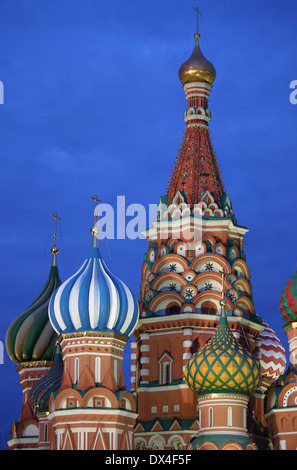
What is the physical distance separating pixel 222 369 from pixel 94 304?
3.75 meters

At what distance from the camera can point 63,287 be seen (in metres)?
33.6

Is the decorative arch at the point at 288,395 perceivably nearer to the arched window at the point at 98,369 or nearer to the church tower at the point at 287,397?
the church tower at the point at 287,397

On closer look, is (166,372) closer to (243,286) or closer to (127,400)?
(127,400)

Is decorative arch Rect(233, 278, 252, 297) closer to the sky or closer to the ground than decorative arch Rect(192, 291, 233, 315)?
closer to the sky

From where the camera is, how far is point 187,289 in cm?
3616

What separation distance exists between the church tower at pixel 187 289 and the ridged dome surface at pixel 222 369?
2.24 meters

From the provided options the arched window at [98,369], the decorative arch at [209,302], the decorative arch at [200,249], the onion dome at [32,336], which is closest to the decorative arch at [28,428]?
the onion dome at [32,336]

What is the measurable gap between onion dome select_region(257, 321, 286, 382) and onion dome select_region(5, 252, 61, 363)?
21.5 ft

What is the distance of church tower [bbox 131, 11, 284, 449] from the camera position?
35.2 meters

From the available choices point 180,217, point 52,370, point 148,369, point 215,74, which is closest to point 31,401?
point 52,370

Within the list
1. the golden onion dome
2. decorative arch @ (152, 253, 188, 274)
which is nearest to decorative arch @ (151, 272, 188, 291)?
decorative arch @ (152, 253, 188, 274)

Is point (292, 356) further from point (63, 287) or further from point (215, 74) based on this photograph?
point (215, 74)

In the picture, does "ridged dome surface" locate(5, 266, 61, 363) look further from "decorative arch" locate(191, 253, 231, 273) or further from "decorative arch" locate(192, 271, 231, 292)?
"decorative arch" locate(191, 253, 231, 273)

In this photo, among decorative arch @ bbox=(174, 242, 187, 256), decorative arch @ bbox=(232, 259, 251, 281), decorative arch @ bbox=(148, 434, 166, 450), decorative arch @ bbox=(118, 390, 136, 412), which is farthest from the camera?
decorative arch @ bbox=(232, 259, 251, 281)
